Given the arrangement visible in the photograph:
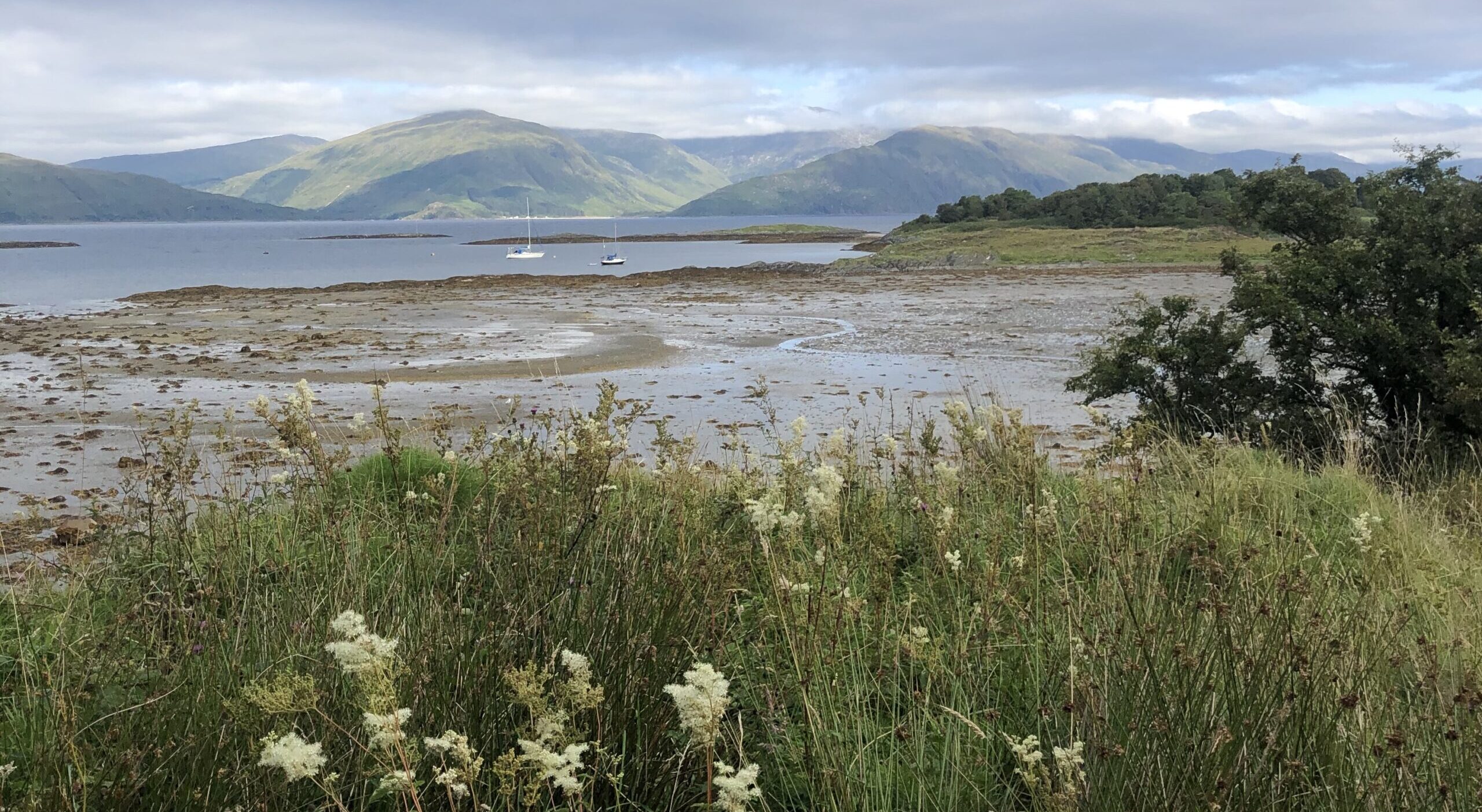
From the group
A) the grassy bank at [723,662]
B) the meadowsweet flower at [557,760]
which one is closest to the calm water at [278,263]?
the grassy bank at [723,662]

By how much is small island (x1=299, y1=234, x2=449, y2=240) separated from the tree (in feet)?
530

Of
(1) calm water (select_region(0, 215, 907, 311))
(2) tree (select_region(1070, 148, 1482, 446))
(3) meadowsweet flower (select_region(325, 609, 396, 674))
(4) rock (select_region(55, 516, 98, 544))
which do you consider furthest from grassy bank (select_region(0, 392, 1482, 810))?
(1) calm water (select_region(0, 215, 907, 311))

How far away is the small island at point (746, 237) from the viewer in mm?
127500

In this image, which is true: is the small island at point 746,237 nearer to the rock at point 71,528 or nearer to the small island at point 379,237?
the small island at point 379,237

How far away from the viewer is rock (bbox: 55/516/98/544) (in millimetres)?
7965

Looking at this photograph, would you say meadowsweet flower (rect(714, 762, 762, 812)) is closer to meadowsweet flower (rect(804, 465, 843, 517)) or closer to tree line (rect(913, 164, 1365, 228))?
meadowsweet flower (rect(804, 465, 843, 517))

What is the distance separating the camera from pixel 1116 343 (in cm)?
1109

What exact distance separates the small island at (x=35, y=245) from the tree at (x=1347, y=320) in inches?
5220

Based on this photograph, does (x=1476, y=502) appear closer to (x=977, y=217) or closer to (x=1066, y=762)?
(x=1066, y=762)

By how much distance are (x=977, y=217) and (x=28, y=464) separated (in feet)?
263

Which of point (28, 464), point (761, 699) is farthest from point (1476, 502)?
point (28, 464)

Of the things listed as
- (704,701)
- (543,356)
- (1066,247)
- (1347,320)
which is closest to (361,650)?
(704,701)

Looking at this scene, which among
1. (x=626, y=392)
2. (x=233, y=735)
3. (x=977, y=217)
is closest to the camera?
(x=233, y=735)

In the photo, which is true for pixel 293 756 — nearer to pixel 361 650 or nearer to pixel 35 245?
pixel 361 650
